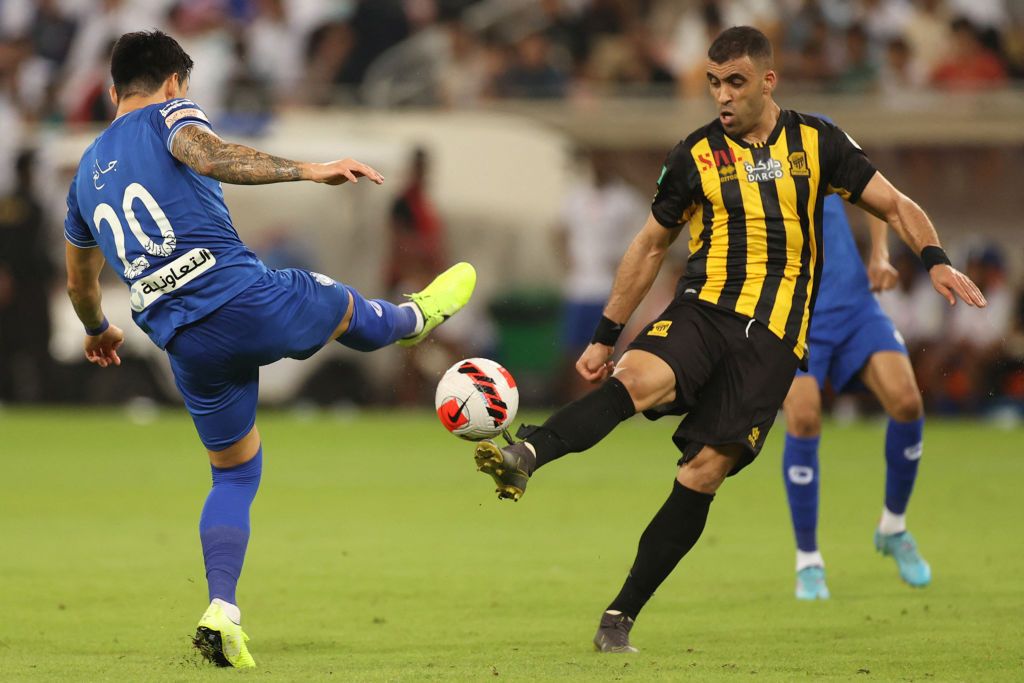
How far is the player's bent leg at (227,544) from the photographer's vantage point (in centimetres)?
643

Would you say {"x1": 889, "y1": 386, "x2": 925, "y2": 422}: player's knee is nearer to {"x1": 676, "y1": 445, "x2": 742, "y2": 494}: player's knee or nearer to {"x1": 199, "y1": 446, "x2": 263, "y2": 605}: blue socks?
{"x1": 676, "y1": 445, "x2": 742, "y2": 494}: player's knee

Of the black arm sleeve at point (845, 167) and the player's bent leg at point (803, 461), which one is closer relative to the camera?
the black arm sleeve at point (845, 167)

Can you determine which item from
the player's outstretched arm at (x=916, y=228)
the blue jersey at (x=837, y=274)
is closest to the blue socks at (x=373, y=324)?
the player's outstretched arm at (x=916, y=228)

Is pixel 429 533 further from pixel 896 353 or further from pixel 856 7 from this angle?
pixel 856 7

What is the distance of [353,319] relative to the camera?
6.91 m

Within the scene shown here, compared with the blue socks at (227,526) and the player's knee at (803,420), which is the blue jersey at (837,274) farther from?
the blue socks at (227,526)

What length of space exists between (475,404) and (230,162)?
132 cm

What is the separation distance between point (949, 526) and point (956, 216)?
353 inches

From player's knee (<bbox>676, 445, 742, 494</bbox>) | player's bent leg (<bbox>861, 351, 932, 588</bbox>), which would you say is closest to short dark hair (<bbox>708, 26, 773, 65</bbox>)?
player's knee (<bbox>676, 445, 742, 494</bbox>)

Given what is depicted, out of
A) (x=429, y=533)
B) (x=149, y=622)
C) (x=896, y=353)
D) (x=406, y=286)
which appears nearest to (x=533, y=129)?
(x=406, y=286)

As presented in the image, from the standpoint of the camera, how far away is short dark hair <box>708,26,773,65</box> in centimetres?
693

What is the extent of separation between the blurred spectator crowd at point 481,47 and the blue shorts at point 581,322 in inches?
108

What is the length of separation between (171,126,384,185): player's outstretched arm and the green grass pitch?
1.79 metres

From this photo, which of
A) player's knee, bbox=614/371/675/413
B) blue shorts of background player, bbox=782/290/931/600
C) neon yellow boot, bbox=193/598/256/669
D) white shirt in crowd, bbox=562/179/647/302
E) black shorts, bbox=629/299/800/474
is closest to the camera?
neon yellow boot, bbox=193/598/256/669
